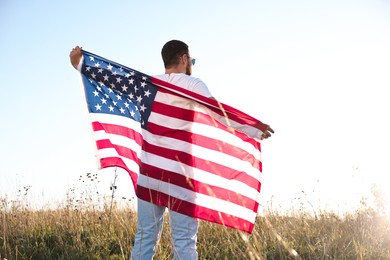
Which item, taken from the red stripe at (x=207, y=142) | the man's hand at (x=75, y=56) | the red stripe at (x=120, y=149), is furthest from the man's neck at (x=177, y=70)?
the man's hand at (x=75, y=56)

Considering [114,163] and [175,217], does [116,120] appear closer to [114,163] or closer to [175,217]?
[114,163]

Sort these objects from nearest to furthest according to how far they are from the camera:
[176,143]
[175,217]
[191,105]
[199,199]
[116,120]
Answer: [175,217]
[176,143]
[199,199]
[191,105]
[116,120]

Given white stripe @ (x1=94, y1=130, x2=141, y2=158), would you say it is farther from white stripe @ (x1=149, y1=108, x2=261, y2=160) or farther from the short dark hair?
the short dark hair

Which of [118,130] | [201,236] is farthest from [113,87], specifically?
[201,236]

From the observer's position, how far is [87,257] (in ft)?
18.2

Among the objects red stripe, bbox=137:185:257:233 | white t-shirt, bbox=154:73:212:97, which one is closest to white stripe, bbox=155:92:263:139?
white t-shirt, bbox=154:73:212:97

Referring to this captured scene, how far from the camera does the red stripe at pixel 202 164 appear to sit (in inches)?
155

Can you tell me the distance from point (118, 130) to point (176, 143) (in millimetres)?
1171

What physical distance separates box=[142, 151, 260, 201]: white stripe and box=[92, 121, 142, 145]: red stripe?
761 mm

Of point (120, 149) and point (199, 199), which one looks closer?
point (199, 199)

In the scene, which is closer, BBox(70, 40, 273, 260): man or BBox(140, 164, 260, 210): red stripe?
BBox(70, 40, 273, 260): man

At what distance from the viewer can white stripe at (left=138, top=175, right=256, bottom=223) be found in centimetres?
390

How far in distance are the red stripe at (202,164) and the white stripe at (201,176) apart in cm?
3

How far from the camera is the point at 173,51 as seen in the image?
4.02 m
